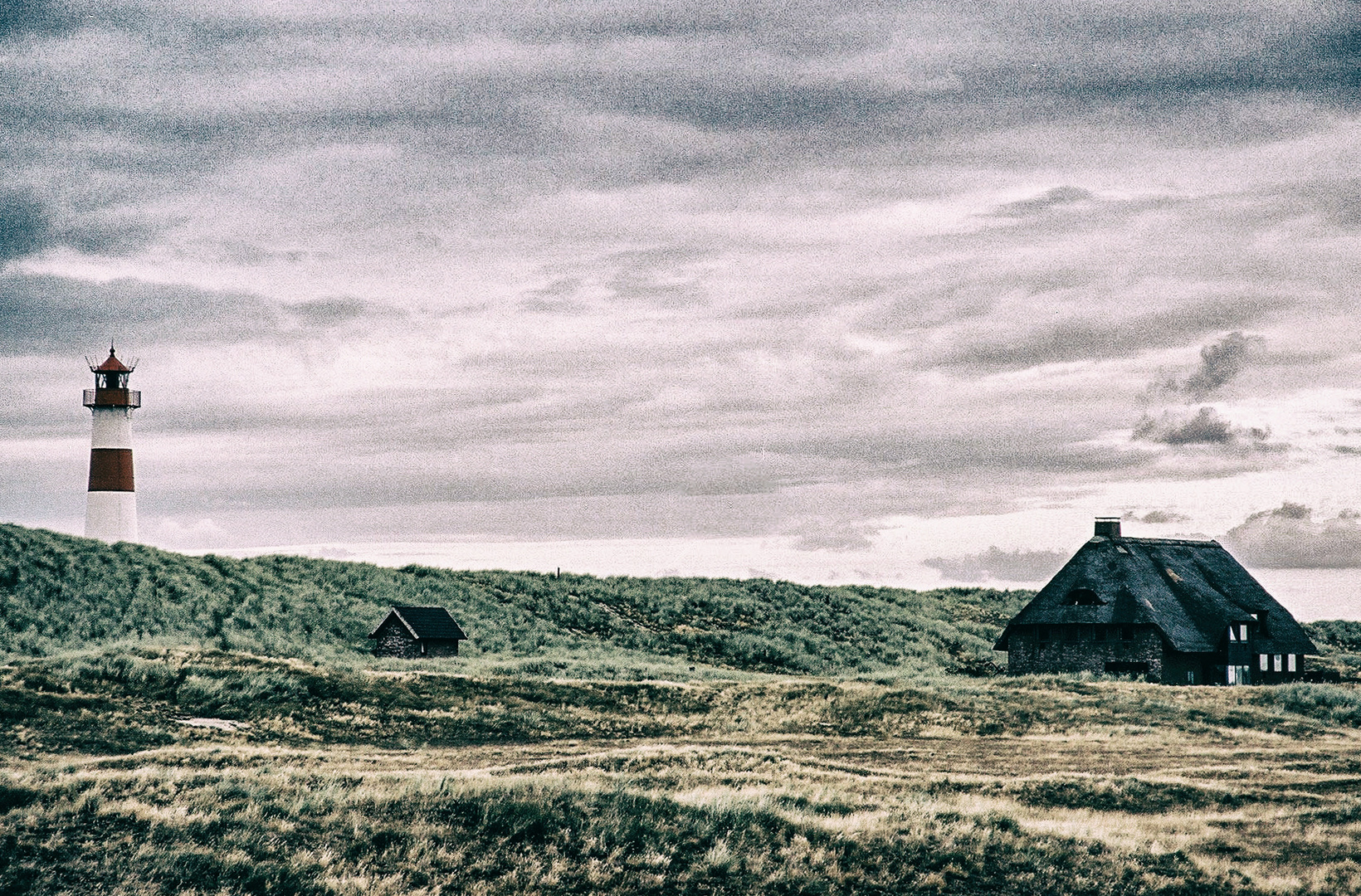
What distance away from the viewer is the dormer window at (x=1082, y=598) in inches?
2493

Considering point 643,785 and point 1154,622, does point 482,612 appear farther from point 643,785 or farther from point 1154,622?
point 643,785

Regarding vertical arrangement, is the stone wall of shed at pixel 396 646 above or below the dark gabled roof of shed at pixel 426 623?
below

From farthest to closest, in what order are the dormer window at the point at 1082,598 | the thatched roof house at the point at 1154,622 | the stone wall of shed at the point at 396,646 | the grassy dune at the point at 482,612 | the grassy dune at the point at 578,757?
1. the dormer window at the point at 1082,598
2. the stone wall of shed at the point at 396,646
3. the thatched roof house at the point at 1154,622
4. the grassy dune at the point at 482,612
5. the grassy dune at the point at 578,757

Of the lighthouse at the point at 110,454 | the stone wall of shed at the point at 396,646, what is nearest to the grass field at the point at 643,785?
the stone wall of shed at the point at 396,646

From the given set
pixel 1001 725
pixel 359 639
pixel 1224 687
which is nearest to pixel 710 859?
pixel 1001 725

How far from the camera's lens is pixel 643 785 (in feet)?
90.7

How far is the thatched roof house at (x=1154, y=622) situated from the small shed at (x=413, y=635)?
93.8 feet

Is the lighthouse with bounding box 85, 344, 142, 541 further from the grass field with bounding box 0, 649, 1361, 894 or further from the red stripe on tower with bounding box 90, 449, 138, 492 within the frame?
the grass field with bounding box 0, 649, 1361, 894

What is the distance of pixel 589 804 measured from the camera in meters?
23.3

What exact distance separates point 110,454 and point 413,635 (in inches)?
893

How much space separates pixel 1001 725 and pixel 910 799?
22085 mm

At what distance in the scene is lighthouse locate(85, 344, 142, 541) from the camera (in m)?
71.8

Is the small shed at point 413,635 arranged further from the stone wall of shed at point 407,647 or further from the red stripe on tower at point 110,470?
the red stripe on tower at point 110,470

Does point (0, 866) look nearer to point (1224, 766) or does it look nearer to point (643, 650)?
point (1224, 766)
